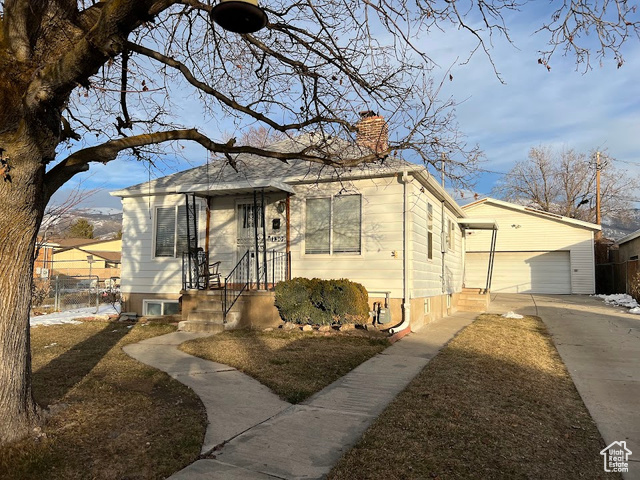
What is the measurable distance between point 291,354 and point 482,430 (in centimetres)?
374

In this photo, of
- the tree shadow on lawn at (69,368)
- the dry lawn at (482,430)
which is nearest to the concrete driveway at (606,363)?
the dry lawn at (482,430)

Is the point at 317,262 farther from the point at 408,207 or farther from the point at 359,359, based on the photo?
the point at 359,359

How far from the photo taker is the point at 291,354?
7.43m

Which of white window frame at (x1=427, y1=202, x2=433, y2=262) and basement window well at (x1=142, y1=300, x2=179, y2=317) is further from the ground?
white window frame at (x1=427, y1=202, x2=433, y2=262)

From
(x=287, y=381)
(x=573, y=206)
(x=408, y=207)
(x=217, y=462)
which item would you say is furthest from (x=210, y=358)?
(x=573, y=206)

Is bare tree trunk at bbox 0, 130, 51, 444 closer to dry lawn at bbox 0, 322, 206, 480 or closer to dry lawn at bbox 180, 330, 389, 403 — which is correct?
dry lawn at bbox 0, 322, 206, 480

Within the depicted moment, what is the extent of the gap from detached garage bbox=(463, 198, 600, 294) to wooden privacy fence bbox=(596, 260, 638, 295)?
4.08ft

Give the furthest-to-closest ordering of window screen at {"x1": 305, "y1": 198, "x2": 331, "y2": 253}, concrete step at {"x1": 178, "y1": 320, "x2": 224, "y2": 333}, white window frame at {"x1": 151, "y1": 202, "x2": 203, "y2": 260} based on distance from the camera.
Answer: white window frame at {"x1": 151, "y1": 202, "x2": 203, "y2": 260}, window screen at {"x1": 305, "y1": 198, "x2": 331, "y2": 253}, concrete step at {"x1": 178, "y1": 320, "x2": 224, "y2": 333}

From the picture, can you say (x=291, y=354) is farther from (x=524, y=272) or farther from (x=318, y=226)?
(x=524, y=272)

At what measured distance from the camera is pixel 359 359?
7309 mm

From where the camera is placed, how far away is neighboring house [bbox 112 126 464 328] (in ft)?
33.6

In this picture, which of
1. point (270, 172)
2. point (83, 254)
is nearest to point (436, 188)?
point (270, 172)

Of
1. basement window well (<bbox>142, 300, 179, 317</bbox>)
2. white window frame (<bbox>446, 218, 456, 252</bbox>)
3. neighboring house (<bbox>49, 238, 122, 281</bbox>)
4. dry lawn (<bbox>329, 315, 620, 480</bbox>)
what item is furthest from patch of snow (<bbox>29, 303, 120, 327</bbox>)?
neighboring house (<bbox>49, 238, 122, 281</bbox>)

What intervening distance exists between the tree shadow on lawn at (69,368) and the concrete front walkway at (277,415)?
0.66m
